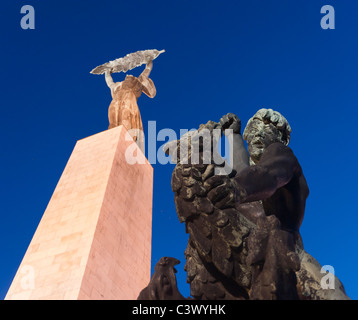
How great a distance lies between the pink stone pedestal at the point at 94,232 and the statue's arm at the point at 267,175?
503cm

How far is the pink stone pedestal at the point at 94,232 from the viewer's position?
6.50m

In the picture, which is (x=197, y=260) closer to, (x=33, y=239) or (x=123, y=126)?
(x=33, y=239)

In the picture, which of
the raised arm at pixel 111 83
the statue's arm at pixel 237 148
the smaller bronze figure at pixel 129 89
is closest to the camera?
the statue's arm at pixel 237 148

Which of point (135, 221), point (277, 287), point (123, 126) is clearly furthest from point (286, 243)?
point (123, 126)

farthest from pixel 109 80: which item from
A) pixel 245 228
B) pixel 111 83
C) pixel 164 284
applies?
pixel 245 228

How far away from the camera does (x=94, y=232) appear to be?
7008mm

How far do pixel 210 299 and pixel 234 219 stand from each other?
473 millimetres

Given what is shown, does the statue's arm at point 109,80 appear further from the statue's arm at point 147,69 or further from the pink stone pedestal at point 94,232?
the pink stone pedestal at point 94,232

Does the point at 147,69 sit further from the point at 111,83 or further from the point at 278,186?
the point at 278,186

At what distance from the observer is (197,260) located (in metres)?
2.07

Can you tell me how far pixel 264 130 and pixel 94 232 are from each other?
5.43 metres

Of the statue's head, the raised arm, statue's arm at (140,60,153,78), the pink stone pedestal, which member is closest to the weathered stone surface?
the statue's head

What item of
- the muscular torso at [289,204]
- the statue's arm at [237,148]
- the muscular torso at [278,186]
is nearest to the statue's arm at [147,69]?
the statue's arm at [237,148]

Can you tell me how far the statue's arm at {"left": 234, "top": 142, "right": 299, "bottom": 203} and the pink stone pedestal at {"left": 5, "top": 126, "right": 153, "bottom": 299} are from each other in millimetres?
5030
